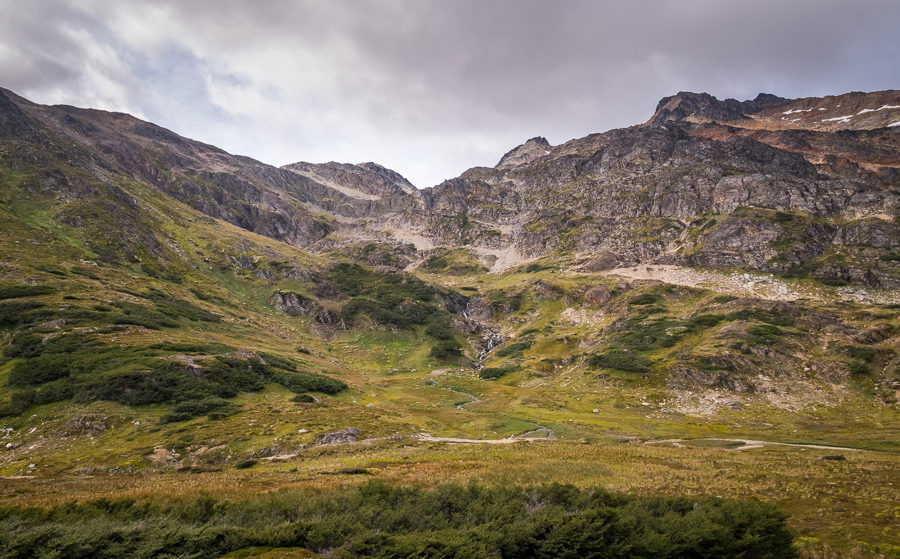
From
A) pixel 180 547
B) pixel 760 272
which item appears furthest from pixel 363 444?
pixel 760 272

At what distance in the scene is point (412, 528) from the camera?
1366 cm

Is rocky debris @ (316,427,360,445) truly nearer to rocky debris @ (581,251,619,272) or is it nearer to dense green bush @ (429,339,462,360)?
dense green bush @ (429,339,462,360)

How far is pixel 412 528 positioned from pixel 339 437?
28.8 m

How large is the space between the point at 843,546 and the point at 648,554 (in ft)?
24.8

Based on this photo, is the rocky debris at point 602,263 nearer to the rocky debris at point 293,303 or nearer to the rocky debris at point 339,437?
the rocky debris at point 293,303

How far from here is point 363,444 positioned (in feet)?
126

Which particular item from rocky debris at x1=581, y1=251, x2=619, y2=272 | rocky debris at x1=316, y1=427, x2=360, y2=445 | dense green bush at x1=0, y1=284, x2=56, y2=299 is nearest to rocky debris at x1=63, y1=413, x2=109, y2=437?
rocky debris at x1=316, y1=427, x2=360, y2=445

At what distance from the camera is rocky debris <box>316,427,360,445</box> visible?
127ft

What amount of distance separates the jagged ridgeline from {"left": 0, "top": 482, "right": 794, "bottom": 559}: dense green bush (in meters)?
0.13

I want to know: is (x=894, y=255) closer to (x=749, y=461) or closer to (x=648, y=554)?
(x=749, y=461)

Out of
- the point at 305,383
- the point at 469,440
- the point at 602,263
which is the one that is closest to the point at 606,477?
the point at 469,440

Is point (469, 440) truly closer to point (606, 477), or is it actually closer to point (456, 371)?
point (606, 477)

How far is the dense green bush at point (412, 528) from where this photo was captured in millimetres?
9883

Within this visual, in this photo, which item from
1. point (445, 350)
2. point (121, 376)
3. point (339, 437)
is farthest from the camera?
point (445, 350)
